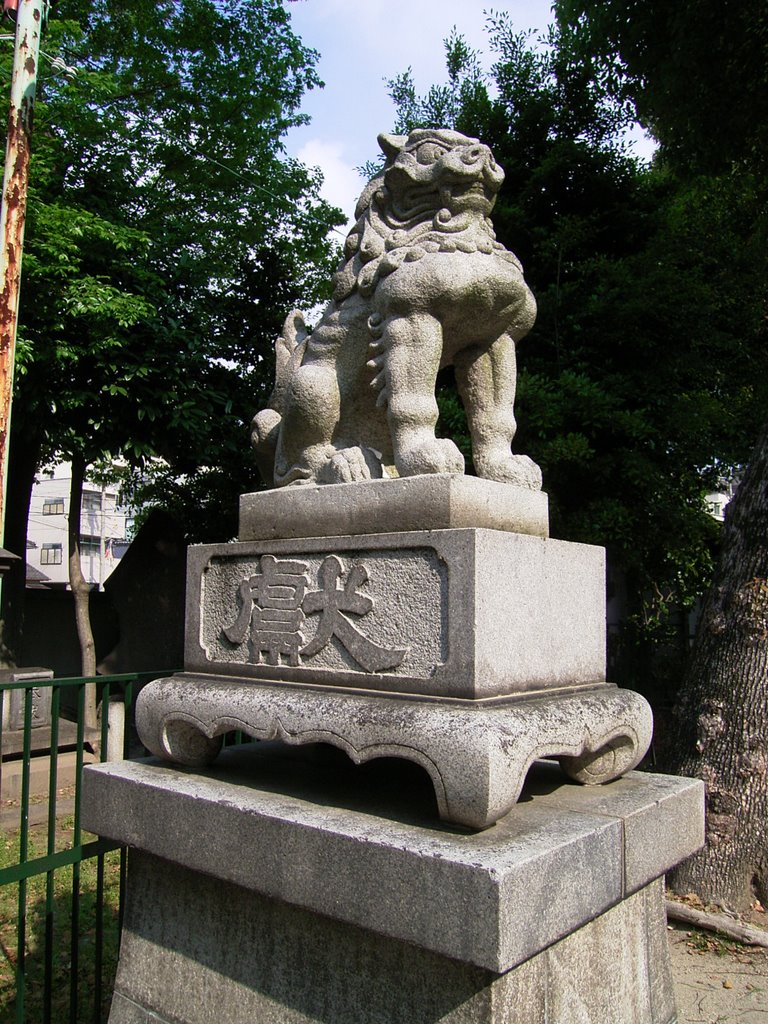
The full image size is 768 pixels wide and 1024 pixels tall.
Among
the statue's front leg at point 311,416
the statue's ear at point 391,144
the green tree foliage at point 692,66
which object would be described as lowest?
the statue's front leg at point 311,416

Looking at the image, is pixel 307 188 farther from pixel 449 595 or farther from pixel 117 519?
pixel 117 519

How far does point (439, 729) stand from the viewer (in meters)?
1.98

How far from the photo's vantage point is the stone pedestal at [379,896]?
5.99ft

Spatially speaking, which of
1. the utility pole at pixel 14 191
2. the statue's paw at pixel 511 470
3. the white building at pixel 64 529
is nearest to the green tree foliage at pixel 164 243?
the utility pole at pixel 14 191

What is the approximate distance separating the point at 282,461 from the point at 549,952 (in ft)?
5.96

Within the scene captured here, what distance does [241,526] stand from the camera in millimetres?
2863

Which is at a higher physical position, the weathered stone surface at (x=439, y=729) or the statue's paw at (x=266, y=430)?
the statue's paw at (x=266, y=430)

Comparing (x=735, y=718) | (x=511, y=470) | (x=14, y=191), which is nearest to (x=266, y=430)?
(x=511, y=470)

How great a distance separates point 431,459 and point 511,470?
40 cm

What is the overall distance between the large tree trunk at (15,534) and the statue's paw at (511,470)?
7930mm

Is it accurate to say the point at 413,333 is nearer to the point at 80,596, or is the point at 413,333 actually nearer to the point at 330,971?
the point at 330,971

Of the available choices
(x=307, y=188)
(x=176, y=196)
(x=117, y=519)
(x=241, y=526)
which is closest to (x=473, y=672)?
(x=241, y=526)

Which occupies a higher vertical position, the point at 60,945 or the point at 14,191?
the point at 14,191

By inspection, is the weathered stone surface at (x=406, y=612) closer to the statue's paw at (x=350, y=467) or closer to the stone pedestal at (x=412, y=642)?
the stone pedestal at (x=412, y=642)
